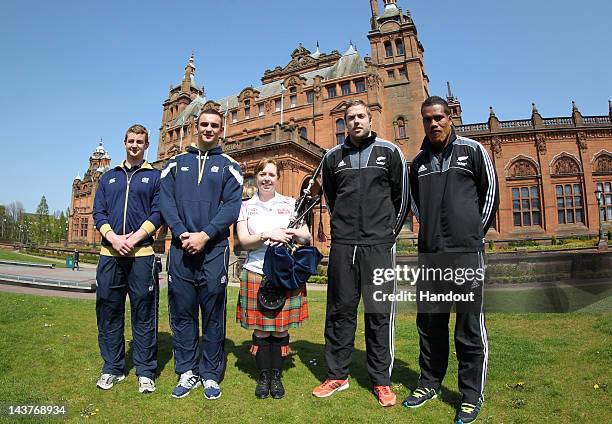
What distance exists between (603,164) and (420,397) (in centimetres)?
3982

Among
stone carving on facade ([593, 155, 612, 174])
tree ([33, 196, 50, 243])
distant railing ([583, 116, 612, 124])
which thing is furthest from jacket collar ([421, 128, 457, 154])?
tree ([33, 196, 50, 243])

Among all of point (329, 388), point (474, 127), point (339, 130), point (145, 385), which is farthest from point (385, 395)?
point (474, 127)

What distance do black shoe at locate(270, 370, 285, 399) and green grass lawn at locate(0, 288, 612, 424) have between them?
96 millimetres

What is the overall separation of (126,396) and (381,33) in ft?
132

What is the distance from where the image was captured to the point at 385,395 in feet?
11.1

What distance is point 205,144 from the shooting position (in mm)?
4043

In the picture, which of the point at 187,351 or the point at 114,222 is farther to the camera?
the point at 114,222

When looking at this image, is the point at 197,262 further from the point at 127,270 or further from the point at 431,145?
the point at 431,145

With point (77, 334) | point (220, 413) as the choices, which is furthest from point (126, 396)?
point (77, 334)

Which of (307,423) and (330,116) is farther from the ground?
(330,116)

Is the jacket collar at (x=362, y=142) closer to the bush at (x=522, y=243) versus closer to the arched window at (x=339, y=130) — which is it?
the arched window at (x=339, y=130)

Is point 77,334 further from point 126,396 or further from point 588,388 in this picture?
point 588,388

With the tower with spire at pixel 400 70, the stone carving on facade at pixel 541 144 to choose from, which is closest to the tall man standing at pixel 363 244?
the tower with spire at pixel 400 70

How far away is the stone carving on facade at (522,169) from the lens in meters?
32.7
